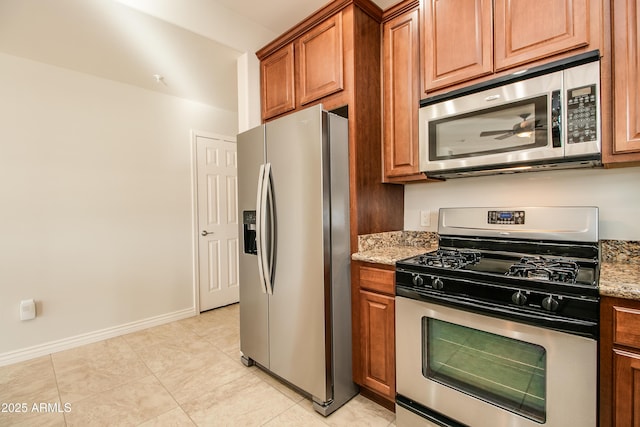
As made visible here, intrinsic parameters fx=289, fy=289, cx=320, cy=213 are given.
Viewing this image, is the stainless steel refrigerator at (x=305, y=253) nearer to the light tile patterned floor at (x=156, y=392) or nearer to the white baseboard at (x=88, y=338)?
the light tile patterned floor at (x=156, y=392)

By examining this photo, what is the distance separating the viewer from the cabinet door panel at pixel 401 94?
1879 mm

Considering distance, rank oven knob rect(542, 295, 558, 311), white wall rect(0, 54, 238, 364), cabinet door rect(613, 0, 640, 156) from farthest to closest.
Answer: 1. white wall rect(0, 54, 238, 364)
2. cabinet door rect(613, 0, 640, 156)
3. oven knob rect(542, 295, 558, 311)

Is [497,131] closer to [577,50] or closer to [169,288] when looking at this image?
[577,50]

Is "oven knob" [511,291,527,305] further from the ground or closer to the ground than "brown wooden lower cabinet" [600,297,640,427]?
further from the ground

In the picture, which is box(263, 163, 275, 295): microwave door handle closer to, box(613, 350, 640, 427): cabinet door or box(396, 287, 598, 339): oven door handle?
box(396, 287, 598, 339): oven door handle

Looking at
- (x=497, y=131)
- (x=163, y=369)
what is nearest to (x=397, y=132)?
(x=497, y=131)

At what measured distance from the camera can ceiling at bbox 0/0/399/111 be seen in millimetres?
1967

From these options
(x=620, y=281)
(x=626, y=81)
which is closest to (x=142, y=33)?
(x=626, y=81)

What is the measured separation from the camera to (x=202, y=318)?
11.0 ft

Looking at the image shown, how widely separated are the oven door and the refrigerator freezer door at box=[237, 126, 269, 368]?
0.97 m

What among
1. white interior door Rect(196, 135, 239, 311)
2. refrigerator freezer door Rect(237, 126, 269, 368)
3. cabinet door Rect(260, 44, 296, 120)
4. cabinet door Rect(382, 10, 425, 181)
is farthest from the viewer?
white interior door Rect(196, 135, 239, 311)

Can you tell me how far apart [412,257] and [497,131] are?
824 millimetres

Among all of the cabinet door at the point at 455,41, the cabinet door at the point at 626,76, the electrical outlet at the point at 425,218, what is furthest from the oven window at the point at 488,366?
the cabinet door at the point at 455,41

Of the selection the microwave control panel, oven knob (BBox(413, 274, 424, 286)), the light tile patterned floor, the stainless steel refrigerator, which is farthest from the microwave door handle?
the microwave control panel
